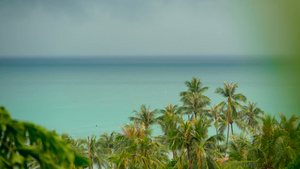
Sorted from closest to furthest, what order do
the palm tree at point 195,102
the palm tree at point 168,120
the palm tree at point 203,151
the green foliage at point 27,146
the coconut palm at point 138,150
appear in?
1. the green foliage at point 27,146
2. the palm tree at point 203,151
3. the coconut palm at point 138,150
4. the palm tree at point 168,120
5. the palm tree at point 195,102

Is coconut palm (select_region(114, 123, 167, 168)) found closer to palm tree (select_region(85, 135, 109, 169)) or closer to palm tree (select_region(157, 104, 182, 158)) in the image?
palm tree (select_region(157, 104, 182, 158))

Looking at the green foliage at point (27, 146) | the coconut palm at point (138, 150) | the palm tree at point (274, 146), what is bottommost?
the coconut palm at point (138, 150)

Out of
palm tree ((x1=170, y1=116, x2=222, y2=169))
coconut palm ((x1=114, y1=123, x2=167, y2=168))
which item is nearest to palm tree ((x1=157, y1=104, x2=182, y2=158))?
coconut palm ((x1=114, y1=123, x2=167, y2=168))

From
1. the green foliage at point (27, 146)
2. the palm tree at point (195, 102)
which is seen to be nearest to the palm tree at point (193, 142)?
the green foliage at point (27, 146)

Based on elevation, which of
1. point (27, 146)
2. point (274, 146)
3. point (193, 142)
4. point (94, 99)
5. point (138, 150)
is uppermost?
point (27, 146)

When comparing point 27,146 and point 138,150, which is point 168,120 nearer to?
point 138,150

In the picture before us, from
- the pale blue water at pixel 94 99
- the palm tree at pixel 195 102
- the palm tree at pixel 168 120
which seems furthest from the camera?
the pale blue water at pixel 94 99

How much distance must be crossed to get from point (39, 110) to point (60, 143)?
65.8 m

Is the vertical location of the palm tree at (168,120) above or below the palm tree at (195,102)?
below

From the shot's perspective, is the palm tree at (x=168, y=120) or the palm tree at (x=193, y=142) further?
the palm tree at (x=168, y=120)

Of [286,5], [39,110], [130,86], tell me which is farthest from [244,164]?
[130,86]

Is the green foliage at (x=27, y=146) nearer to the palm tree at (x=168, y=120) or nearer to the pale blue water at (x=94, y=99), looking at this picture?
the palm tree at (x=168, y=120)

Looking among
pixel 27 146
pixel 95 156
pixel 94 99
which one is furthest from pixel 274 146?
pixel 94 99

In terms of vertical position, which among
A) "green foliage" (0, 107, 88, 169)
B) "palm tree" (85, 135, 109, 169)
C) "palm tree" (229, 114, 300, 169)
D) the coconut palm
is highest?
"green foliage" (0, 107, 88, 169)
